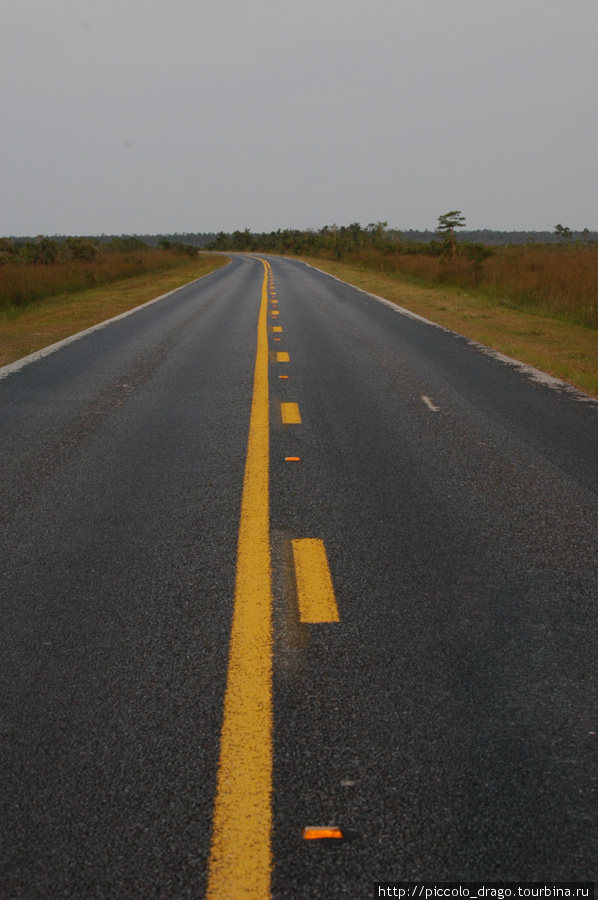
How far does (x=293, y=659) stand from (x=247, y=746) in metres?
0.48

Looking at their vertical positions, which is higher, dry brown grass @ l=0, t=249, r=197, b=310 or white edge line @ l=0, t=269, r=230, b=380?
dry brown grass @ l=0, t=249, r=197, b=310

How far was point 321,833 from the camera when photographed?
174 centimetres

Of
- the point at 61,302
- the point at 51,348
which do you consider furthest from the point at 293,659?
the point at 61,302

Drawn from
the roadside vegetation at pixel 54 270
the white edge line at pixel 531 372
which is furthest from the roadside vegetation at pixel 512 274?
the roadside vegetation at pixel 54 270

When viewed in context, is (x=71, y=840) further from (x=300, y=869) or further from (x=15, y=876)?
(x=300, y=869)

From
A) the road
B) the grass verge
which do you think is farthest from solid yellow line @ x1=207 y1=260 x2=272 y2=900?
the grass verge

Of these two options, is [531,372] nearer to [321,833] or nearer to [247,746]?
[247,746]

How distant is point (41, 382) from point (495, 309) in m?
12.1

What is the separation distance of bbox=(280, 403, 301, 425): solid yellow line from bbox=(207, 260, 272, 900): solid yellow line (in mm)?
2438

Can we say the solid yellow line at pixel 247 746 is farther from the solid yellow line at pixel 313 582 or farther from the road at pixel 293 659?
the solid yellow line at pixel 313 582

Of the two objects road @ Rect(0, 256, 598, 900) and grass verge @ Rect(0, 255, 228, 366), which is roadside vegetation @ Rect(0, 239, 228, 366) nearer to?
grass verge @ Rect(0, 255, 228, 366)

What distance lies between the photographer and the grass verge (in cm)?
1132

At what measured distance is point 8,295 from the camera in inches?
673

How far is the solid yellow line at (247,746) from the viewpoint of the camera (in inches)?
64.9
